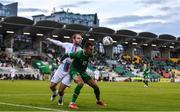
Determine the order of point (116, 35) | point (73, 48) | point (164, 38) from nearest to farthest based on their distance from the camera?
point (73, 48) < point (116, 35) < point (164, 38)

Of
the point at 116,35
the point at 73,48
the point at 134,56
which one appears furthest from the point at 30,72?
the point at 73,48

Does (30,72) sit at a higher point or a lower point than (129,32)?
lower

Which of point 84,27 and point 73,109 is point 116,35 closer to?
point 84,27

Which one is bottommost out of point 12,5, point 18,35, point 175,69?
point 175,69

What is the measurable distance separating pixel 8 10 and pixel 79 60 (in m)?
79.7

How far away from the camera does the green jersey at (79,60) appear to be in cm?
1554

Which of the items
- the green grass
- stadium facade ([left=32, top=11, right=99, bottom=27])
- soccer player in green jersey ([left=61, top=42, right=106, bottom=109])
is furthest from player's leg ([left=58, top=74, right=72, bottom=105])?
stadium facade ([left=32, top=11, right=99, bottom=27])

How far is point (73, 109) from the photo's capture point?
14.8 m

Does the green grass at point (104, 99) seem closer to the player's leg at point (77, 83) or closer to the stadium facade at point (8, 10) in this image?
the player's leg at point (77, 83)

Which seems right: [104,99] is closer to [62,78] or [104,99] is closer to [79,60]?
[62,78]

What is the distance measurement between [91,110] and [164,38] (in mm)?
88462

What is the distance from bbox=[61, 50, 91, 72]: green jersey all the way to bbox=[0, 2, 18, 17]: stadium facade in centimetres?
7696

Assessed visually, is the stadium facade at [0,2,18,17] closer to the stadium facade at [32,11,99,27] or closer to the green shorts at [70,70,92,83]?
the stadium facade at [32,11,99,27]

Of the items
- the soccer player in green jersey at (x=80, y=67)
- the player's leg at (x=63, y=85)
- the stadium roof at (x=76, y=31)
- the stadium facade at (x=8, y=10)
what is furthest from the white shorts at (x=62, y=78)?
the stadium facade at (x=8, y=10)
